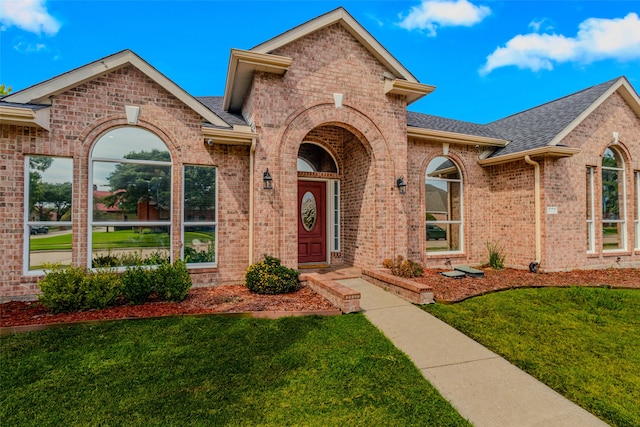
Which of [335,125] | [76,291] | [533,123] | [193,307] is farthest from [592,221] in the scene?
[76,291]

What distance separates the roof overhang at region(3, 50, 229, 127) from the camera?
6180mm

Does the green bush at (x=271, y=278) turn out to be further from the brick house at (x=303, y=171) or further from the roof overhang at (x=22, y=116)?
the roof overhang at (x=22, y=116)

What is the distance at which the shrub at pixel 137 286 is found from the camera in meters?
5.71

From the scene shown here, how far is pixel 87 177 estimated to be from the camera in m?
6.63

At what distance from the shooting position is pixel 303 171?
960 centimetres

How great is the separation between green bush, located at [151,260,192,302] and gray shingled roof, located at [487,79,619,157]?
9910 millimetres

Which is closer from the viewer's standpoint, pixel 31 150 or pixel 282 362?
pixel 282 362

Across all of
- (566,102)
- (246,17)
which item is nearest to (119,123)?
(246,17)

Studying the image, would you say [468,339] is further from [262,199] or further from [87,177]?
[87,177]

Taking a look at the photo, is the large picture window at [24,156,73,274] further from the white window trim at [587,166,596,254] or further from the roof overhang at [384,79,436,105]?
the white window trim at [587,166,596,254]

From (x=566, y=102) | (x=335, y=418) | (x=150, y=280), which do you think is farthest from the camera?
(x=566, y=102)

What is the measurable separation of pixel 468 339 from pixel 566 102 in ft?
38.0

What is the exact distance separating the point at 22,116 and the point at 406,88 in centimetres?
832

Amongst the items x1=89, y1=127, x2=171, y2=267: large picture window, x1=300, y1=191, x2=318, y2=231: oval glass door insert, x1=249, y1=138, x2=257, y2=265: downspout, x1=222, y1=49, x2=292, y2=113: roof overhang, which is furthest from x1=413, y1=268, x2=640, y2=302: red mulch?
x1=89, y1=127, x2=171, y2=267: large picture window
